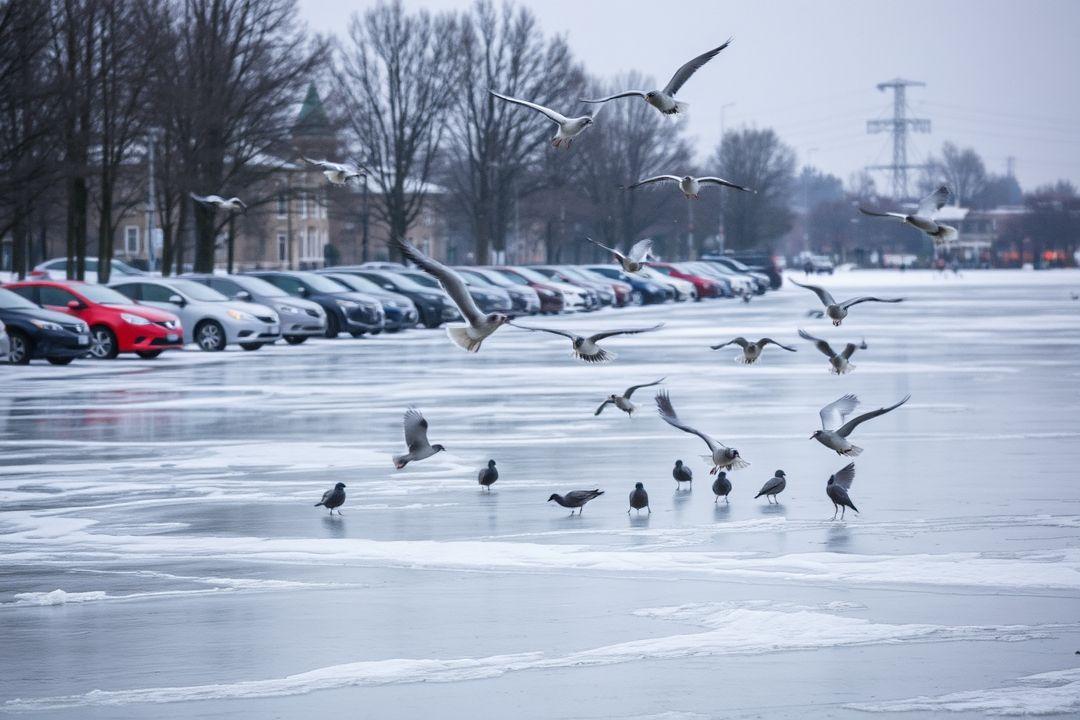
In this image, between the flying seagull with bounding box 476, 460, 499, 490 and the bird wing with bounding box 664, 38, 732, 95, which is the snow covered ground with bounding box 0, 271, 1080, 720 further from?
the bird wing with bounding box 664, 38, 732, 95

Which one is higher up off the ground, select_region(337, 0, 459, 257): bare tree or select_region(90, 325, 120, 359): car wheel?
select_region(337, 0, 459, 257): bare tree

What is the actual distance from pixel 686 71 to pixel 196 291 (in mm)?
22751

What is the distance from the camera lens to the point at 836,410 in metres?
13.2

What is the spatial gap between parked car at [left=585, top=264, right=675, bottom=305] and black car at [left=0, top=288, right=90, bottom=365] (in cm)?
3523

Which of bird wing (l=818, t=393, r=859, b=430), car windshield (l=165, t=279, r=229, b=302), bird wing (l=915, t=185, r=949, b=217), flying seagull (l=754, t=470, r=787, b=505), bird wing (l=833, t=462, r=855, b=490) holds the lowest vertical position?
flying seagull (l=754, t=470, r=787, b=505)

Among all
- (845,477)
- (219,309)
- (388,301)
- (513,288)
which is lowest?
(845,477)

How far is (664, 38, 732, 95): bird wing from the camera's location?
42.2 feet

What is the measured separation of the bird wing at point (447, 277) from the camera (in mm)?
10705

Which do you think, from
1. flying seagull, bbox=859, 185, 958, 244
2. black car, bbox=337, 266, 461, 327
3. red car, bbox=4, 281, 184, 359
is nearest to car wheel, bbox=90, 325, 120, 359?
red car, bbox=4, 281, 184, 359

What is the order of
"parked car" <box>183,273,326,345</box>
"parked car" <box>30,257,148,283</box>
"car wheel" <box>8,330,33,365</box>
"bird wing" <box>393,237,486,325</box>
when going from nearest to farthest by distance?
"bird wing" <box>393,237,486,325</box> → "car wheel" <box>8,330,33,365</box> → "parked car" <box>183,273,326,345</box> → "parked car" <box>30,257,148,283</box>

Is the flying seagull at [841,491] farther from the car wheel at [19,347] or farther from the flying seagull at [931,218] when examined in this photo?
the car wheel at [19,347]

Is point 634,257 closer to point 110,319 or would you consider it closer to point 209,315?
point 110,319

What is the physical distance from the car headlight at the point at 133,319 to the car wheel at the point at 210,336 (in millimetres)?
2300

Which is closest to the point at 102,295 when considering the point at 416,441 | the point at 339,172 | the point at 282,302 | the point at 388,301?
the point at 282,302
